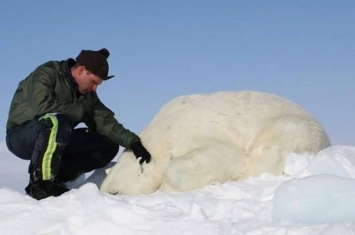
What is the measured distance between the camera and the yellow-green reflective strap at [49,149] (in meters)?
6.34

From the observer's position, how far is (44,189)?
6453mm

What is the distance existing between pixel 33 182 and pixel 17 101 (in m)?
1.05

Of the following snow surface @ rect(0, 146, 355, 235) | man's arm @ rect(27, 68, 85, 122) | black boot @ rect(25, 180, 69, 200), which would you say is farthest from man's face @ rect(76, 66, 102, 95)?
snow surface @ rect(0, 146, 355, 235)

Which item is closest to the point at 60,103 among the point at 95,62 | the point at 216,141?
the point at 95,62

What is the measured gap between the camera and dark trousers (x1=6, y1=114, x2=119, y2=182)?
6359mm

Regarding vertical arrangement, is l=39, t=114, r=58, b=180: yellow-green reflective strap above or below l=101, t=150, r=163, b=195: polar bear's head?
above

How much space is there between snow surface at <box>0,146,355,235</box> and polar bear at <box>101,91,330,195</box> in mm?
985

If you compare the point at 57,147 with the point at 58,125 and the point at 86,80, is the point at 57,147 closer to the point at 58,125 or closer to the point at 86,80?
the point at 58,125

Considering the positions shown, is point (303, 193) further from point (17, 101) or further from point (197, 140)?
point (17, 101)

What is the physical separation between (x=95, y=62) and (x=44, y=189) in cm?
155

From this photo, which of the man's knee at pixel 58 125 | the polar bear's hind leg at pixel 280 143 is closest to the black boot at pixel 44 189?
the man's knee at pixel 58 125

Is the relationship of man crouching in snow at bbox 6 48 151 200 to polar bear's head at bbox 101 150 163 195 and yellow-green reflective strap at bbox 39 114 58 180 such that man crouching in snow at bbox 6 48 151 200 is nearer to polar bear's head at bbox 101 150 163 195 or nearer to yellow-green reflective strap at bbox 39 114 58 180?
yellow-green reflective strap at bbox 39 114 58 180

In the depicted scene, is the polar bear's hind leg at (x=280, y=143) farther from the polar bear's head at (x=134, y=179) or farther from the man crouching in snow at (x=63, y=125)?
the man crouching in snow at (x=63, y=125)

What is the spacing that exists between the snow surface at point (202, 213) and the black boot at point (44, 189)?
38.1 inches
